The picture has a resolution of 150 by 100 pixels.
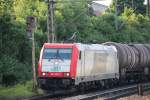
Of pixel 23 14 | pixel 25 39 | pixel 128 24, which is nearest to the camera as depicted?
pixel 25 39

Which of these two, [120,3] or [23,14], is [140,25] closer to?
[120,3]

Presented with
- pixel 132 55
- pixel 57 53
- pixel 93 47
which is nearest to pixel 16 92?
pixel 57 53

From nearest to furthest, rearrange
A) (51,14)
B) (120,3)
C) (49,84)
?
(49,84)
(51,14)
(120,3)

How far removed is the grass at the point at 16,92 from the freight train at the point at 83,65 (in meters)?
0.94

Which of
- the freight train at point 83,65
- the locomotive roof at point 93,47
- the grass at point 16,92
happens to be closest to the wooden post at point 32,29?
the freight train at point 83,65

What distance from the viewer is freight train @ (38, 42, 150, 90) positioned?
1017 inches

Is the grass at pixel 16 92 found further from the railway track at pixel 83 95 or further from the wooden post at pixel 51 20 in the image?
the wooden post at pixel 51 20

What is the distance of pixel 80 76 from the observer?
26.6 metres

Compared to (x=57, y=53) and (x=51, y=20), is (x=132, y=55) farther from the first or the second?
(x=57, y=53)

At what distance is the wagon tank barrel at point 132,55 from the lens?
110 ft

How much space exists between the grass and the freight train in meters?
0.94

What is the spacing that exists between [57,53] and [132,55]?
9906 millimetres

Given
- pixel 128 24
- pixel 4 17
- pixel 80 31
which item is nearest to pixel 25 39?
pixel 4 17

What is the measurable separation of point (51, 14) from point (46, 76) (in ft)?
15.8
